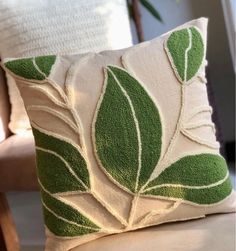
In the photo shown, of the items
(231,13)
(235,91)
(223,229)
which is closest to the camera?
(223,229)

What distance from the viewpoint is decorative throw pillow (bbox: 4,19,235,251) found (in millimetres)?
926

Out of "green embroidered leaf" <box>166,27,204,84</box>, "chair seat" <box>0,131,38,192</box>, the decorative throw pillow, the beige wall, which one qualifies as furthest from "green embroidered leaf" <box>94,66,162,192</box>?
the beige wall

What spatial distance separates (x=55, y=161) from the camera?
0.94 metres

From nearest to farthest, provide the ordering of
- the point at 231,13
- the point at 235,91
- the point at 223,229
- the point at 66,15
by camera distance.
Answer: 1. the point at 223,229
2. the point at 66,15
3. the point at 231,13
4. the point at 235,91

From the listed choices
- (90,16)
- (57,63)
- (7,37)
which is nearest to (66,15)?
(90,16)

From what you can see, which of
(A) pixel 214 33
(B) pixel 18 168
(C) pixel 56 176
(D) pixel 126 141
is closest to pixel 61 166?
(C) pixel 56 176

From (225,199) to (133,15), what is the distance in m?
0.84

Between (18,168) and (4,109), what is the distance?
0.20 meters

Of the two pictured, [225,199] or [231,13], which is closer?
[225,199]

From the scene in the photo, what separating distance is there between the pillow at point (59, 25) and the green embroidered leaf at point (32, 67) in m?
0.32

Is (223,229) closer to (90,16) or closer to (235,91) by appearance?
(90,16)

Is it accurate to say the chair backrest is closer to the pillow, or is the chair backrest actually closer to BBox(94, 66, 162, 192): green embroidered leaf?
the pillow

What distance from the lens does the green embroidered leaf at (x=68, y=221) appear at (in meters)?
0.93

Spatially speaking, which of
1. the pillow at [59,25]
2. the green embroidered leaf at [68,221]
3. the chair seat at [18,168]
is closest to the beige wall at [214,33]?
the pillow at [59,25]
